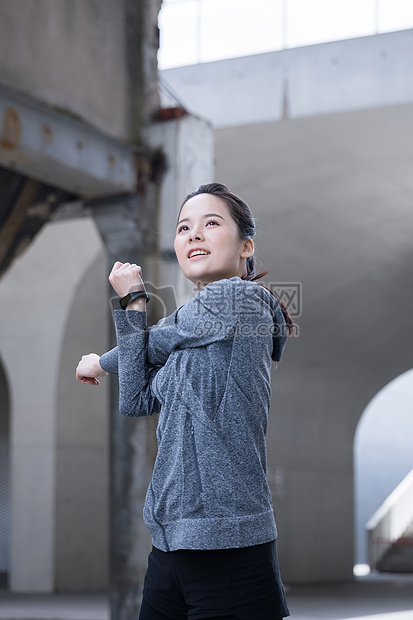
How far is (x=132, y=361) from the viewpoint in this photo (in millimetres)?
2258

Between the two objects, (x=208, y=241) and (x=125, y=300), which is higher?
(x=208, y=241)

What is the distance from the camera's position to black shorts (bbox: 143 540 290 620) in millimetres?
2115

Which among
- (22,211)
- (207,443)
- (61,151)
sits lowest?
(207,443)

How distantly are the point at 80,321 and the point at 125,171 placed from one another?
5.46m

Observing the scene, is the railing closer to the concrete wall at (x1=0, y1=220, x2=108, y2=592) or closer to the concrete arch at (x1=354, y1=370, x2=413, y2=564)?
the concrete arch at (x1=354, y1=370, x2=413, y2=564)

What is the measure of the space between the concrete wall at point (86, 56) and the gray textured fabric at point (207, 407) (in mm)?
4720

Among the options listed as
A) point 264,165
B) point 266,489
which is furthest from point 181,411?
point 264,165

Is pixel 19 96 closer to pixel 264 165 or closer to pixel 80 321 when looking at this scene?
pixel 264 165

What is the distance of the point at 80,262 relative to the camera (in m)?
12.8

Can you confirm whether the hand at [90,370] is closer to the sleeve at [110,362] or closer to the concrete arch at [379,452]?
the sleeve at [110,362]

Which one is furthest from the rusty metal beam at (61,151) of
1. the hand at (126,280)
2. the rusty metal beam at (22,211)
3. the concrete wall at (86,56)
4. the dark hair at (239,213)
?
the hand at (126,280)

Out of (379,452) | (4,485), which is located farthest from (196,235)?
(379,452)

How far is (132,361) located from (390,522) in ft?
80.2

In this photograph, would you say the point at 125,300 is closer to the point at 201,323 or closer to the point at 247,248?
the point at 201,323
